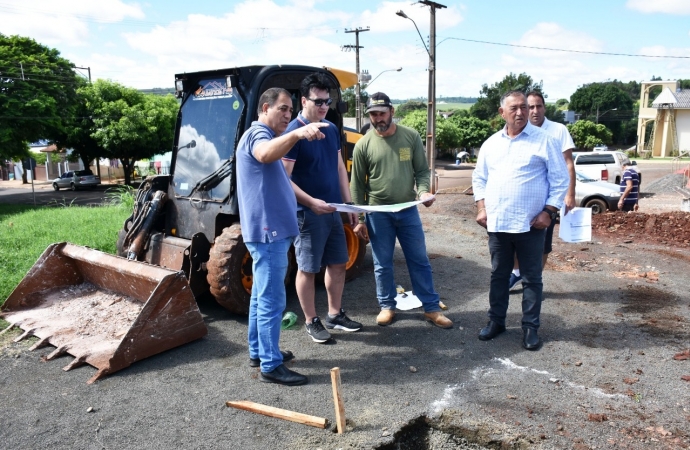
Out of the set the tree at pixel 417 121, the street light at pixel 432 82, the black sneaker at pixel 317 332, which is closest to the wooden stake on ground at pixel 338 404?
the black sneaker at pixel 317 332

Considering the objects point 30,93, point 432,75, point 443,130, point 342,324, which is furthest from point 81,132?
point 342,324

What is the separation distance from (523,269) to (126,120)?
107ft

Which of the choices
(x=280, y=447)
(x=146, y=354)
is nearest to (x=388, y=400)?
(x=280, y=447)

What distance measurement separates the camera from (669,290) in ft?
19.1

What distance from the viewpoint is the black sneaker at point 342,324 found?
473cm

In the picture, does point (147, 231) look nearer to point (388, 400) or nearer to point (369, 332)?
point (369, 332)

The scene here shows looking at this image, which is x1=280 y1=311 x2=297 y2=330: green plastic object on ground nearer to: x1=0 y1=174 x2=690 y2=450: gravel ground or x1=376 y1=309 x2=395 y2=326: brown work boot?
x1=0 y1=174 x2=690 y2=450: gravel ground

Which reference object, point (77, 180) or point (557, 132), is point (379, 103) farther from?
point (77, 180)

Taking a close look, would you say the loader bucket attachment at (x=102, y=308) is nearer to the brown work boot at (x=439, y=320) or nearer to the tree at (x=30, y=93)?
the brown work boot at (x=439, y=320)

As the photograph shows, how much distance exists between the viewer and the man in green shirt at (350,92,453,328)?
4.64m

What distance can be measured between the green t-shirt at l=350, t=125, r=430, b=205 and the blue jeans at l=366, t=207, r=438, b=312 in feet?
0.49

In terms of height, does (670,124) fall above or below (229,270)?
above

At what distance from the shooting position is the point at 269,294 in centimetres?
367

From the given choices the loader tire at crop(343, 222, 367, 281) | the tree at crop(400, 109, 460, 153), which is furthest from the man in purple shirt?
the tree at crop(400, 109, 460, 153)
